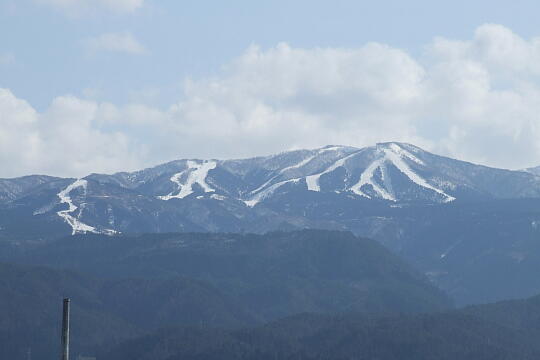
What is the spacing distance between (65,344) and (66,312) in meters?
2.13

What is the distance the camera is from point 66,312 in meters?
82.6

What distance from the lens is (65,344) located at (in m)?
81.9
